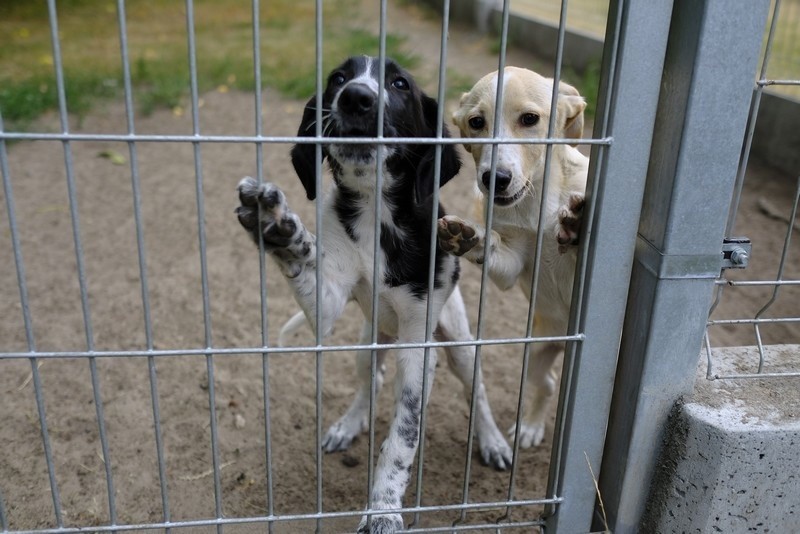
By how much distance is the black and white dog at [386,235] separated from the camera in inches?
89.4

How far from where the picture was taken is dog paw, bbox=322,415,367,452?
314cm

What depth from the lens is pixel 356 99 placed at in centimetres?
216

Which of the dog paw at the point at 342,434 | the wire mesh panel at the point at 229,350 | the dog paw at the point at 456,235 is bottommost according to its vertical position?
the dog paw at the point at 342,434

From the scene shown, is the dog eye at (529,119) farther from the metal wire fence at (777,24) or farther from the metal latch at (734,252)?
the metal wire fence at (777,24)

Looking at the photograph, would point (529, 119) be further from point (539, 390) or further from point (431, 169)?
point (539, 390)

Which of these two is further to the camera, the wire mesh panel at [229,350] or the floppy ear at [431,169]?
the floppy ear at [431,169]

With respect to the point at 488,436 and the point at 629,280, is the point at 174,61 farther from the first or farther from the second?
the point at 629,280

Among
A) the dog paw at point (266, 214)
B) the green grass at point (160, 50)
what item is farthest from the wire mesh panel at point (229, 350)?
the green grass at point (160, 50)

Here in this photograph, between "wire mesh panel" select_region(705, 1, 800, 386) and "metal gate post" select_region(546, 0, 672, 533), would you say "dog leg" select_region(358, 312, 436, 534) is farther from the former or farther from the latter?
"wire mesh panel" select_region(705, 1, 800, 386)

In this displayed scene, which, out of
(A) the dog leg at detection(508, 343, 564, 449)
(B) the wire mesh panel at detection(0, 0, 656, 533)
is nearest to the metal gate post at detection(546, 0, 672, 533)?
(B) the wire mesh panel at detection(0, 0, 656, 533)

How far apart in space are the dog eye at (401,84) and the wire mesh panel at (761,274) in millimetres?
1012

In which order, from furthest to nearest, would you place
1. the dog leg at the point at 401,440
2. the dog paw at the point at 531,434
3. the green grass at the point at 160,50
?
the green grass at the point at 160,50
the dog paw at the point at 531,434
the dog leg at the point at 401,440

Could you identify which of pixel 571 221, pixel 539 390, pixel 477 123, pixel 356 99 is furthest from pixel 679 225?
pixel 539 390

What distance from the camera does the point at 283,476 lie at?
2.88 metres
